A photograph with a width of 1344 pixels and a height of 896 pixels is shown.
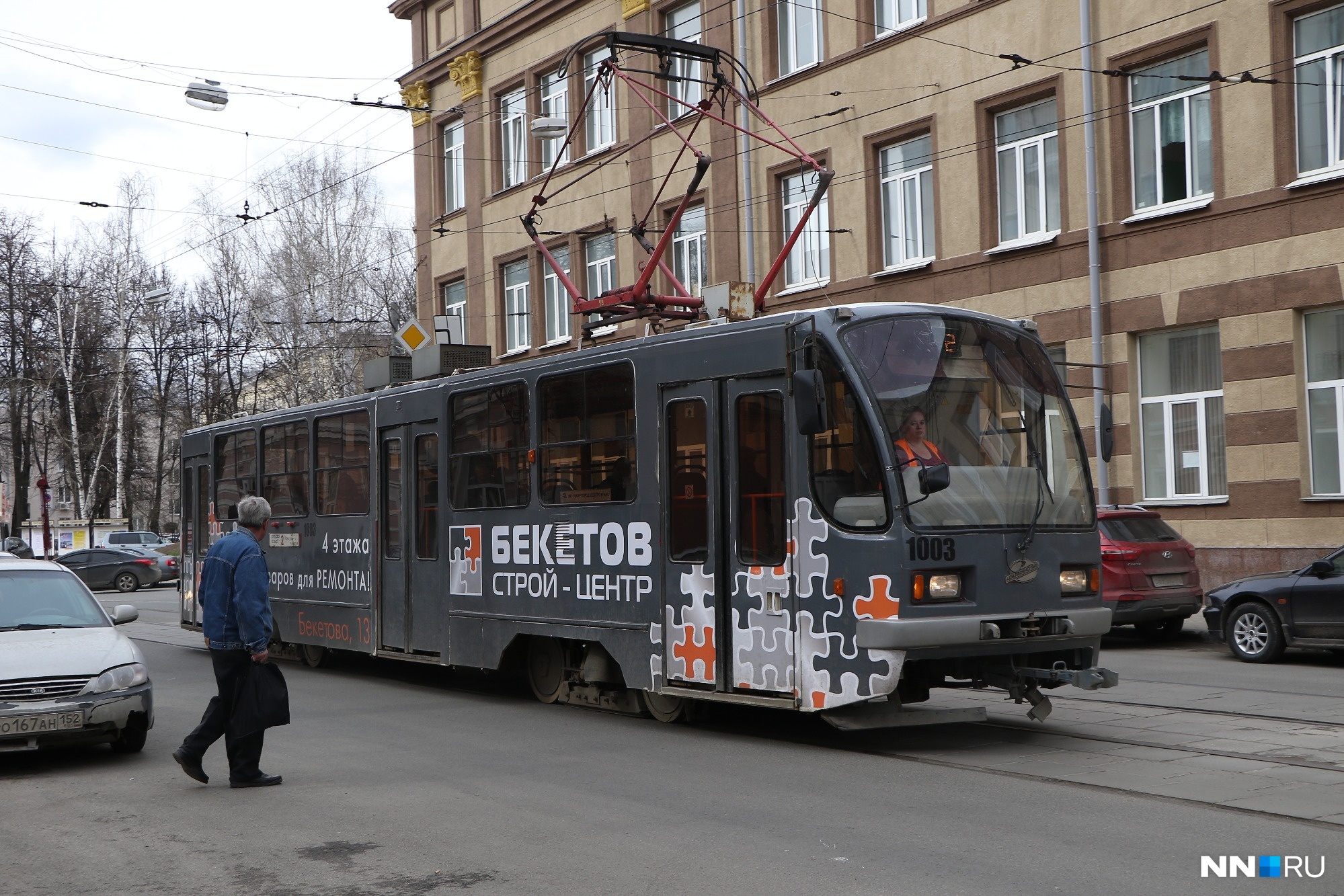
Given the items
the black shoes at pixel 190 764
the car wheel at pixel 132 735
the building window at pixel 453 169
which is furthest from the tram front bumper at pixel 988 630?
the building window at pixel 453 169

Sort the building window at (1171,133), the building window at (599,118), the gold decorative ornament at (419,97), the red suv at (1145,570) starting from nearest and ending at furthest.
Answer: the red suv at (1145,570)
the building window at (1171,133)
the building window at (599,118)
the gold decorative ornament at (419,97)

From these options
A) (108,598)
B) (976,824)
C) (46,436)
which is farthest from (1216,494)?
(46,436)

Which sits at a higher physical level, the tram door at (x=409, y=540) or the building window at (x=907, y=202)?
the building window at (x=907, y=202)

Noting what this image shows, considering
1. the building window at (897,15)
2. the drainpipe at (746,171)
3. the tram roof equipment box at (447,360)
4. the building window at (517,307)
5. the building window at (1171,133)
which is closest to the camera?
the tram roof equipment box at (447,360)

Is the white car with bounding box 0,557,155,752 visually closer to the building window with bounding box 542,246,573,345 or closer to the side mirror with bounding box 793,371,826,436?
the side mirror with bounding box 793,371,826,436

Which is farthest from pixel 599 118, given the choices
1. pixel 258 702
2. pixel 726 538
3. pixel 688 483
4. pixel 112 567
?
pixel 258 702

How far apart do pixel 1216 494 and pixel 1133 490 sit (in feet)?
4.03

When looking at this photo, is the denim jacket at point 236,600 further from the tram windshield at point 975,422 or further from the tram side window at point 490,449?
the tram windshield at point 975,422

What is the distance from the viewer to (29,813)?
7.96m

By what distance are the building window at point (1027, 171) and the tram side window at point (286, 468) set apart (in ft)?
38.6

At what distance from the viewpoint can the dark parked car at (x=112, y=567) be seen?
131 feet

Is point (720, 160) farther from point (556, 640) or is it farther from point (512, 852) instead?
point (512, 852)

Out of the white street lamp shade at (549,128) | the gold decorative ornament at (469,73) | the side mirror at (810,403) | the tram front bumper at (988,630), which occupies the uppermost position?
the gold decorative ornament at (469,73)

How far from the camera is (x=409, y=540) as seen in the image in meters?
13.9
